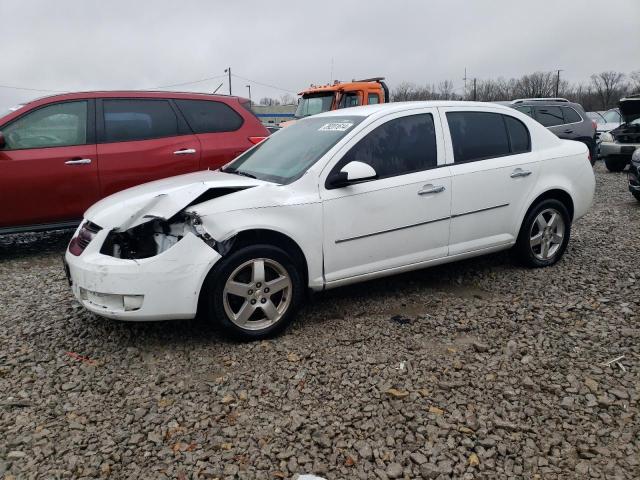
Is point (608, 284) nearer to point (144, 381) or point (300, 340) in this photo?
point (300, 340)

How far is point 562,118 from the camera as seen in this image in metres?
12.1

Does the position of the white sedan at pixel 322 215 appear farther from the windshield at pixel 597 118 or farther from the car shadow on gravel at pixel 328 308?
the windshield at pixel 597 118

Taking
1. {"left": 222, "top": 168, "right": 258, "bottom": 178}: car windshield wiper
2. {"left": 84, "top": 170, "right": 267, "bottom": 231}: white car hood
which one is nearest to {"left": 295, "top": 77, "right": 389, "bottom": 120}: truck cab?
{"left": 222, "top": 168, "right": 258, "bottom": 178}: car windshield wiper

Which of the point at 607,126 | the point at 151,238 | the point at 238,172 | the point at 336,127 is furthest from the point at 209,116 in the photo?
the point at 607,126

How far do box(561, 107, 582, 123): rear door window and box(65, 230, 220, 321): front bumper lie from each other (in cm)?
1120

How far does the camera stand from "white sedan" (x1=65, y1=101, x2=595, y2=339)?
342 cm

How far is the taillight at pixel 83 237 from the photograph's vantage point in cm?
368

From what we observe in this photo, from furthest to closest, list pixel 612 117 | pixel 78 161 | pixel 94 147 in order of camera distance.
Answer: pixel 612 117, pixel 94 147, pixel 78 161

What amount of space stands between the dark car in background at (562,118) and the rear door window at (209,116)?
765cm

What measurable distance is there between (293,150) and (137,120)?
112 inches

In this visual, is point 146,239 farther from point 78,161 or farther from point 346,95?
point 346,95

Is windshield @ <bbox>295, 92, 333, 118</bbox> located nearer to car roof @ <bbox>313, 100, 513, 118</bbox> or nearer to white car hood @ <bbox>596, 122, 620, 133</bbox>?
car roof @ <bbox>313, 100, 513, 118</bbox>

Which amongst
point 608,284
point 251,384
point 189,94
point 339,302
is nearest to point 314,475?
point 251,384

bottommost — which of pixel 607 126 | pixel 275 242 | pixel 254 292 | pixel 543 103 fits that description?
pixel 254 292
